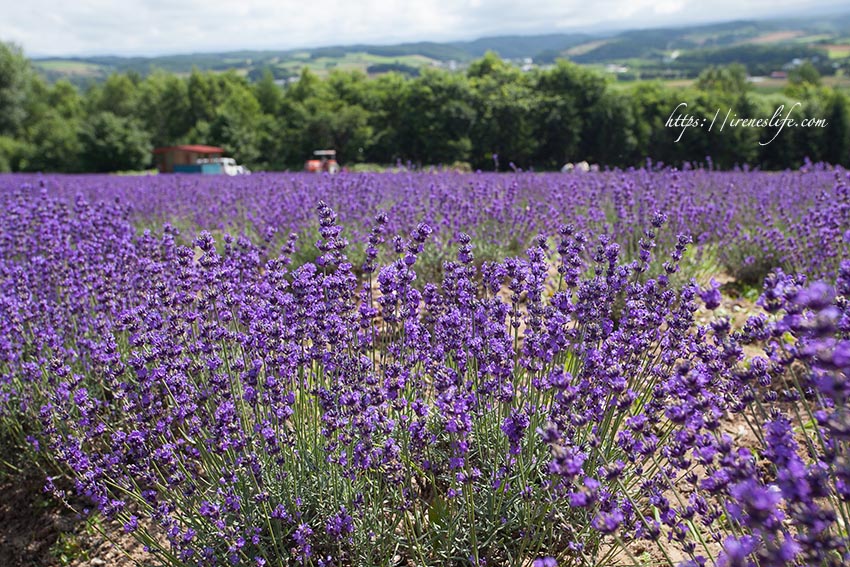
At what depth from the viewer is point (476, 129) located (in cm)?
3834

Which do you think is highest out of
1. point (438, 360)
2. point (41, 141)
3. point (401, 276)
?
point (401, 276)

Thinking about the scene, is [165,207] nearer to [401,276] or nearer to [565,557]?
[401,276]

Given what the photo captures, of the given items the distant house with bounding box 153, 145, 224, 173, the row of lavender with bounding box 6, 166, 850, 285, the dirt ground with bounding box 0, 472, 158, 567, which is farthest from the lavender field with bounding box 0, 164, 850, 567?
the distant house with bounding box 153, 145, 224, 173

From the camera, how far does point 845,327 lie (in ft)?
6.25

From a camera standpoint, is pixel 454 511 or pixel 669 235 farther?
pixel 669 235

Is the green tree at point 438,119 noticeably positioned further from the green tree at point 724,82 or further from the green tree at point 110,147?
the green tree at point 724,82

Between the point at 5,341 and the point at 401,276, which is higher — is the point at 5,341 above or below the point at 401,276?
below

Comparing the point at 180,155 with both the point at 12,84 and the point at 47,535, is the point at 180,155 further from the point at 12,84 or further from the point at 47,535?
the point at 47,535

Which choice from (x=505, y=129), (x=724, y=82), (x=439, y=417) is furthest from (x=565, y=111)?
(x=439, y=417)

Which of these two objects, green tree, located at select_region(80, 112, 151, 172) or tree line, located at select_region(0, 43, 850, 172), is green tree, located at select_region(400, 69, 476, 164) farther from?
green tree, located at select_region(80, 112, 151, 172)

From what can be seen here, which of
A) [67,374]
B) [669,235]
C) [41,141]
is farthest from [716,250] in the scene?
[41,141]

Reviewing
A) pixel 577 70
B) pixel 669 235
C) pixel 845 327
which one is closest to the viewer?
pixel 845 327

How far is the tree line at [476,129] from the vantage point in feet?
123

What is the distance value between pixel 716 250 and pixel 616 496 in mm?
4612
